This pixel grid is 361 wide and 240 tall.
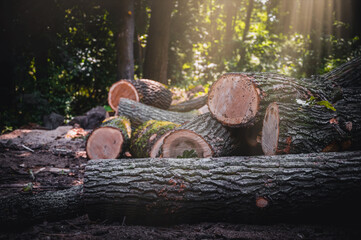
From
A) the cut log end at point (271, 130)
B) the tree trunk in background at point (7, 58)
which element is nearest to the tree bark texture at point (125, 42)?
the tree trunk in background at point (7, 58)

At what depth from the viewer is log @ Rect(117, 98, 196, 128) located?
4820mm

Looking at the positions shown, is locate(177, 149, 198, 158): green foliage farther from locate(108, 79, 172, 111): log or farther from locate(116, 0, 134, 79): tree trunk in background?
locate(116, 0, 134, 79): tree trunk in background

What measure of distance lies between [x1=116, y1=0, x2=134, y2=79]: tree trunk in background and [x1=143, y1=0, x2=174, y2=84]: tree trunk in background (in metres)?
0.62

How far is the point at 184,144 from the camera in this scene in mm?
3182

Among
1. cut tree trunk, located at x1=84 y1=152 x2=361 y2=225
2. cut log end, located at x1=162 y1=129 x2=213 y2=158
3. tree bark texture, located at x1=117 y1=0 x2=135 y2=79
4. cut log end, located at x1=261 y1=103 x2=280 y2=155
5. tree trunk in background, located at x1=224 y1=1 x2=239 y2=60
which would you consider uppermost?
tree trunk in background, located at x1=224 y1=1 x2=239 y2=60

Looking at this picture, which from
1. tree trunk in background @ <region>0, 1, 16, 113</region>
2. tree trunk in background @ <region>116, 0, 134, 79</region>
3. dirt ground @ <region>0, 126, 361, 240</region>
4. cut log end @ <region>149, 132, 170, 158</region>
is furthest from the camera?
tree trunk in background @ <region>116, 0, 134, 79</region>

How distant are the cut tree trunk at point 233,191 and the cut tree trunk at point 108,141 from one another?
5.60 ft

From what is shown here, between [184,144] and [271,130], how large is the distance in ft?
3.44

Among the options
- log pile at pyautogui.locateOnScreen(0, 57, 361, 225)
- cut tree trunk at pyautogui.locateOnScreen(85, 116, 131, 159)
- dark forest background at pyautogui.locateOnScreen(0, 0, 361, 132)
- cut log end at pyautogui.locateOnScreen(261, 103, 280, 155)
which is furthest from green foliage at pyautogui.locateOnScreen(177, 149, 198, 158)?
dark forest background at pyautogui.locateOnScreen(0, 0, 361, 132)

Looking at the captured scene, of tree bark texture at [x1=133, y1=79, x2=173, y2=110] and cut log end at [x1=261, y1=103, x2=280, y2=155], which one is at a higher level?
tree bark texture at [x1=133, y1=79, x2=173, y2=110]

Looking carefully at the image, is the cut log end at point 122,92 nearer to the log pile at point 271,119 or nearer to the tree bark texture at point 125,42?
the tree bark texture at point 125,42

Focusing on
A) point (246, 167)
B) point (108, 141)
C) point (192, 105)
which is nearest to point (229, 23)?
point (192, 105)

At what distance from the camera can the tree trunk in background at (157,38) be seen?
799 cm

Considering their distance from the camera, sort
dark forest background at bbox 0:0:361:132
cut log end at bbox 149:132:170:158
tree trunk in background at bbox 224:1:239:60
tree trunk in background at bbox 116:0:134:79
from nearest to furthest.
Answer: cut log end at bbox 149:132:170:158 < dark forest background at bbox 0:0:361:132 < tree trunk in background at bbox 116:0:134:79 < tree trunk in background at bbox 224:1:239:60
